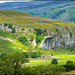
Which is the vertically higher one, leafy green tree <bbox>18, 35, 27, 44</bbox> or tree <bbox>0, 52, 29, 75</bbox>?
tree <bbox>0, 52, 29, 75</bbox>

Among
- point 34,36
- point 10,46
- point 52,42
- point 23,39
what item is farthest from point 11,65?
point 52,42

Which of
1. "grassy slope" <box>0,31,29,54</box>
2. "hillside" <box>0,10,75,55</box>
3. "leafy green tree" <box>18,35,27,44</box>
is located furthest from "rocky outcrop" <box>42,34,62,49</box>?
"grassy slope" <box>0,31,29,54</box>

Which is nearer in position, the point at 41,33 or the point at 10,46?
the point at 10,46

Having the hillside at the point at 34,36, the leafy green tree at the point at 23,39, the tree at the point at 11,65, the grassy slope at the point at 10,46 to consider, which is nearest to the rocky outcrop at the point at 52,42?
the hillside at the point at 34,36

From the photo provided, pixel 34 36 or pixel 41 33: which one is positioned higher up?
pixel 41 33

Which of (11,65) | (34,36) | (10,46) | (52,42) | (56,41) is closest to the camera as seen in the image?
(11,65)

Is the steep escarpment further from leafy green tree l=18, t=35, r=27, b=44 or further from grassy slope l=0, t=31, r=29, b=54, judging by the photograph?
grassy slope l=0, t=31, r=29, b=54

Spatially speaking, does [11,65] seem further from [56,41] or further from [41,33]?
[56,41]

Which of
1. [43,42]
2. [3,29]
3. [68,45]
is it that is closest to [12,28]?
[3,29]

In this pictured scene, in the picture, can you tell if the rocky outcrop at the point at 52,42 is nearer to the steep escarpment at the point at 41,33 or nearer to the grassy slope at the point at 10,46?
the steep escarpment at the point at 41,33

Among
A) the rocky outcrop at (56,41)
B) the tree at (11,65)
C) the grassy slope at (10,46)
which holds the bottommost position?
the rocky outcrop at (56,41)

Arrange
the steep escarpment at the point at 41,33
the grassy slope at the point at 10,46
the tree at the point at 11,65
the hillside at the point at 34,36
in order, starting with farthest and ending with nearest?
the steep escarpment at the point at 41,33, the hillside at the point at 34,36, the grassy slope at the point at 10,46, the tree at the point at 11,65
